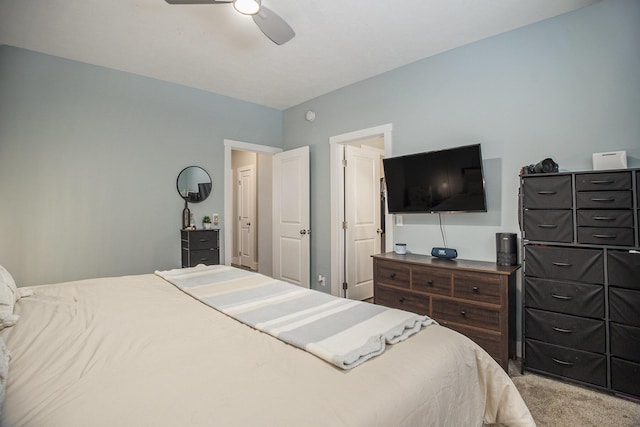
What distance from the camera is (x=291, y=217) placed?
4.48 metres

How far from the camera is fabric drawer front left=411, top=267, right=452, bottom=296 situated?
102 inches

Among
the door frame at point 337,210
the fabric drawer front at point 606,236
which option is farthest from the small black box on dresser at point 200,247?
the fabric drawer front at point 606,236

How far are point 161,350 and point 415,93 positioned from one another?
3214 mm

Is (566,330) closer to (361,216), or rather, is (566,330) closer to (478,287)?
(478,287)

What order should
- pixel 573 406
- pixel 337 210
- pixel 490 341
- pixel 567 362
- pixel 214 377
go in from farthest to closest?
1. pixel 337 210
2. pixel 490 341
3. pixel 567 362
4. pixel 573 406
5. pixel 214 377

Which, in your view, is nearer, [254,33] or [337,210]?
[254,33]

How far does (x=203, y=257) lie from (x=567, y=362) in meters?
3.53

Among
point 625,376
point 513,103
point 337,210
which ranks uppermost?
point 513,103

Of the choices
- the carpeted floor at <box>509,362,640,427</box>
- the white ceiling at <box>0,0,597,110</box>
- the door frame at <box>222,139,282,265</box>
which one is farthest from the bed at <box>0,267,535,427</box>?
the door frame at <box>222,139,282,265</box>

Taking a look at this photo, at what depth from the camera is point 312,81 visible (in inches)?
147

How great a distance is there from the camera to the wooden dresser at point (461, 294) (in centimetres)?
233

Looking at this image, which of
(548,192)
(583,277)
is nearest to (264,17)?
(548,192)

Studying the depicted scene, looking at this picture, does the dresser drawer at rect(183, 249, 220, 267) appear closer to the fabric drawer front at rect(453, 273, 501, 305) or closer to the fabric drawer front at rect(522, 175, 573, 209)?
the fabric drawer front at rect(453, 273, 501, 305)

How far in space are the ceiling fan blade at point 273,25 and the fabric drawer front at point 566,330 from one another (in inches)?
107
